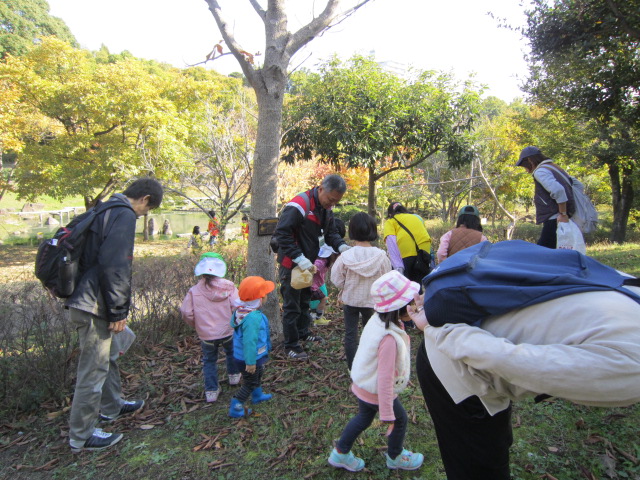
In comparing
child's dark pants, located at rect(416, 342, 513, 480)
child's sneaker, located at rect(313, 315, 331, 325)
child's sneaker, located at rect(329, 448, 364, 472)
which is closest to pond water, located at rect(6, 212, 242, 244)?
child's sneaker, located at rect(313, 315, 331, 325)

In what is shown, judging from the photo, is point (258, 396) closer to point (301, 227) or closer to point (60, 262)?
point (301, 227)

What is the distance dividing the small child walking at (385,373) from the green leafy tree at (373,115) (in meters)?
5.32

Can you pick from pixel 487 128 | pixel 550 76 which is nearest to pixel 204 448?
pixel 550 76

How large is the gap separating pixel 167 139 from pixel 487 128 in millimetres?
14732

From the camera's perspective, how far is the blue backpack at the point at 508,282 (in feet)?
4.21

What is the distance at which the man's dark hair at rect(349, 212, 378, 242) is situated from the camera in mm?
3408

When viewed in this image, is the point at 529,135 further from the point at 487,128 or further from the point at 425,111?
the point at 425,111

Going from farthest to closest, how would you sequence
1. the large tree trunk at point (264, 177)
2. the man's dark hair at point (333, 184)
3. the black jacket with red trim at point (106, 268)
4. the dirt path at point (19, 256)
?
the dirt path at point (19, 256)
the large tree trunk at point (264, 177)
the man's dark hair at point (333, 184)
the black jacket with red trim at point (106, 268)

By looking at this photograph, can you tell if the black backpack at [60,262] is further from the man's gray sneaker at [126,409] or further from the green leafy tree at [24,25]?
the green leafy tree at [24,25]

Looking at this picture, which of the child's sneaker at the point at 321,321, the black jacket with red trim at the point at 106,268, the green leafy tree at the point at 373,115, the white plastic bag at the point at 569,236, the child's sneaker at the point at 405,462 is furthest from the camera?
the green leafy tree at the point at 373,115

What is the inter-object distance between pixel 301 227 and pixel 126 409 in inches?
85.7

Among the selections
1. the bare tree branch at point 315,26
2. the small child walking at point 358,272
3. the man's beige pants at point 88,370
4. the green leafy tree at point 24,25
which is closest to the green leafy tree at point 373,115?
the bare tree branch at point 315,26

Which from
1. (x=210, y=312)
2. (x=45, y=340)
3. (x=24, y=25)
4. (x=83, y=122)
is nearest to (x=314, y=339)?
(x=210, y=312)

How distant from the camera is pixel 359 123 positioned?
24.3ft
